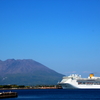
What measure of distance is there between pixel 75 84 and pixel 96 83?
7.25 m

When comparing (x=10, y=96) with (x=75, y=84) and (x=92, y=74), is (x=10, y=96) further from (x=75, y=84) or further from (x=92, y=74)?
(x=92, y=74)

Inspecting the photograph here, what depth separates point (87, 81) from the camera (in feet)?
286

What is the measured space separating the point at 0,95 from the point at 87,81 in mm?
45822

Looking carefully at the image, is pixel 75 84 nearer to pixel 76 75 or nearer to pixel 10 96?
pixel 76 75

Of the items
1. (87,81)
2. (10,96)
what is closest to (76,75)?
(87,81)

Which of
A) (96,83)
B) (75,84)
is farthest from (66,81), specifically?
(96,83)

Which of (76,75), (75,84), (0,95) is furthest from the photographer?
(76,75)

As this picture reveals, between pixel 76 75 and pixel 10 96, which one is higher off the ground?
pixel 76 75

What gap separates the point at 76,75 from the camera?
91.1 meters

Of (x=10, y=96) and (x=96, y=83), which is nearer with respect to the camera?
(x=10, y=96)

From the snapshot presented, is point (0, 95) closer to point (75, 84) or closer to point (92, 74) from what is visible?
point (75, 84)

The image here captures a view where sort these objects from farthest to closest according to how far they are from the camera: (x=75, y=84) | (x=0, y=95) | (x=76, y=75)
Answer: (x=76, y=75) < (x=75, y=84) < (x=0, y=95)

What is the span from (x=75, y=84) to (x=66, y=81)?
135 inches

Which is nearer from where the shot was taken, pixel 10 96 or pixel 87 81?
pixel 10 96
